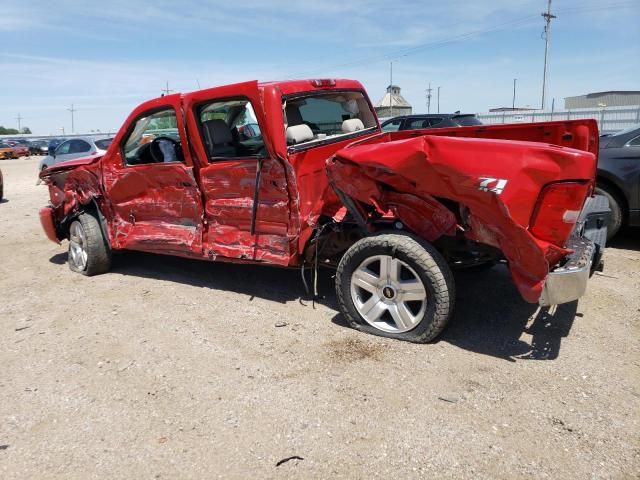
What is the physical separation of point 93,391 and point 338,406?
158 centimetres

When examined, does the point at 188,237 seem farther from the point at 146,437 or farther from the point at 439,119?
the point at 439,119

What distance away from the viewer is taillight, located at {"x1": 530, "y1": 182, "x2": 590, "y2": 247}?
9.55ft

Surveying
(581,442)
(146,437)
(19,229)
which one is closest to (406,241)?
(581,442)

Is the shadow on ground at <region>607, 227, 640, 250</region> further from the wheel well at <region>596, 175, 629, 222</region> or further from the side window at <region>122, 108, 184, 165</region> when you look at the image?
the side window at <region>122, 108, 184, 165</region>

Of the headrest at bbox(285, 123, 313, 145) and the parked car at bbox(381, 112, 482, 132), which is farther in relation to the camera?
the parked car at bbox(381, 112, 482, 132)

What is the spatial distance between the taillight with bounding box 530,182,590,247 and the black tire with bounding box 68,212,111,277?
448cm

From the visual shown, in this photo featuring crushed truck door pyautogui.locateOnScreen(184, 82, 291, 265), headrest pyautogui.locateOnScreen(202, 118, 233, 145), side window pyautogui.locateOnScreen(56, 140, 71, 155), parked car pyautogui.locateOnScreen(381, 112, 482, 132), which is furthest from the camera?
side window pyautogui.locateOnScreen(56, 140, 71, 155)

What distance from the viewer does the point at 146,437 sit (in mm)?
2732

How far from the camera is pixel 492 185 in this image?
2959 millimetres

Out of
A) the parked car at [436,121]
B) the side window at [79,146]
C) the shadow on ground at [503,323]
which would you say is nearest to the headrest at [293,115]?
the shadow on ground at [503,323]

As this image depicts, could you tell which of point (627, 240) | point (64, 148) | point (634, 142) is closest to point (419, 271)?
point (634, 142)

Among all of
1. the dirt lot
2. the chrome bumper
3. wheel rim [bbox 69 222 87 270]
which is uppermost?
the chrome bumper

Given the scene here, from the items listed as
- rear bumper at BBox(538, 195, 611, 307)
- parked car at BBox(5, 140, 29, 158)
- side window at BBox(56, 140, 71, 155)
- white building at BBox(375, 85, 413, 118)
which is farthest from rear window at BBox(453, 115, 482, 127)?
parked car at BBox(5, 140, 29, 158)

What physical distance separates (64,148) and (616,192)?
15457 mm
